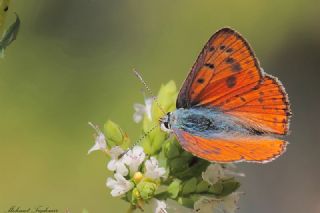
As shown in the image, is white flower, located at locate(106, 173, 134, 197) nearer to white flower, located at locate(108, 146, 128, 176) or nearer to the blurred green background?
white flower, located at locate(108, 146, 128, 176)

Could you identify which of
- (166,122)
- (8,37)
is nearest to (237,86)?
(166,122)

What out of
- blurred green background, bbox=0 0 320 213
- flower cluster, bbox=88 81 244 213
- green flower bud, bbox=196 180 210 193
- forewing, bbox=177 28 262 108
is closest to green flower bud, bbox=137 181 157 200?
flower cluster, bbox=88 81 244 213

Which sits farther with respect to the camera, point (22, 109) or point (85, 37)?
point (85, 37)

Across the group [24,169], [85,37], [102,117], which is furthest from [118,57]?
[24,169]

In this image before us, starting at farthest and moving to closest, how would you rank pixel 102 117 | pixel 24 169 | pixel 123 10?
pixel 123 10, pixel 102 117, pixel 24 169

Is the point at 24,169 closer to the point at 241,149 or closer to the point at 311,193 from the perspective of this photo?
the point at 311,193

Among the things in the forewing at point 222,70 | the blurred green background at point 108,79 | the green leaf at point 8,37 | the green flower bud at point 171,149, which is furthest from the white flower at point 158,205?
the blurred green background at point 108,79
